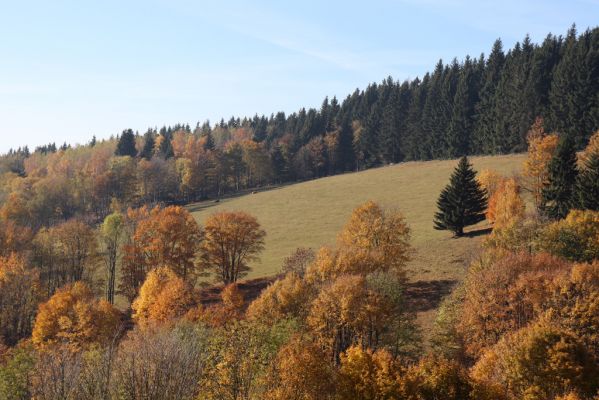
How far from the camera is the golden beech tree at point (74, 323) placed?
173ft

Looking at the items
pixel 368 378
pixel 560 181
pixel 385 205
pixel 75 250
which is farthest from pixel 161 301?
pixel 560 181

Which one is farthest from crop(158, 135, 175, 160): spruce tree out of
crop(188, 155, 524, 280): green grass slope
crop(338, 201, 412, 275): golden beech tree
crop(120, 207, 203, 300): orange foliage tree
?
crop(338, 201, 412, 275): golden beech tree

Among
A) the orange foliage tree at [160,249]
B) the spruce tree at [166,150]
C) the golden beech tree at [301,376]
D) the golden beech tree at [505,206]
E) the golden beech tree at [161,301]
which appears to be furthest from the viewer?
the spruce tree at [166,150]

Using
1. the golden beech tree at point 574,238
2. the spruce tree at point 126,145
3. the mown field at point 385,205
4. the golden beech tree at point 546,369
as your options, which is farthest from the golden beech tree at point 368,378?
the spruce tree at point 126,145

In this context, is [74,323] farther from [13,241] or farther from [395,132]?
[395,132]

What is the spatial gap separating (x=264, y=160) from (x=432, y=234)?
85.3m

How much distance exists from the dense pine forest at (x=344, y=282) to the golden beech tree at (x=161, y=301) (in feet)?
0.62

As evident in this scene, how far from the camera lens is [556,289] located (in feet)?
134

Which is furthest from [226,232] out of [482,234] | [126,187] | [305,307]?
[126,187]

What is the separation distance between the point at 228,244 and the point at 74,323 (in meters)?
24.7

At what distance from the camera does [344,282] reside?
46500 millimetres

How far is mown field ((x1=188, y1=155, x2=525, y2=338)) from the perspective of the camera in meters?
63.5

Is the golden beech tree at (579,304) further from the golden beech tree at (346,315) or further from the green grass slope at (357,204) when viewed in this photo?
the green grass slope at (357,204)

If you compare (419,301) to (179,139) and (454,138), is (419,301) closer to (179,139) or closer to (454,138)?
(454,138)
